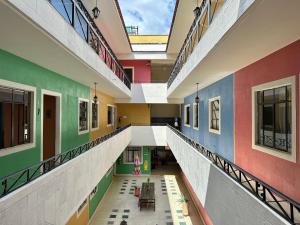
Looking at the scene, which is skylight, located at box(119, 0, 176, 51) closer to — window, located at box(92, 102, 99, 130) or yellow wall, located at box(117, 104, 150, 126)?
yellow wall, located at box(117, 104, 150, 126)

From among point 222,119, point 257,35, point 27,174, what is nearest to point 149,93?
point 222,119

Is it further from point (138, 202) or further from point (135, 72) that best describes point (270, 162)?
point (135, 72)

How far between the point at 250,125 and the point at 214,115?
3.61m

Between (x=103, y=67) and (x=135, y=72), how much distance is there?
35.9 feet

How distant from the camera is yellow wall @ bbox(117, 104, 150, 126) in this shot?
68.3ft

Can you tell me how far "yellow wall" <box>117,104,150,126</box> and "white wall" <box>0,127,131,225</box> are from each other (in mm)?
13590

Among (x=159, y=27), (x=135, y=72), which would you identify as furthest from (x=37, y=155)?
(x=159, y=27)

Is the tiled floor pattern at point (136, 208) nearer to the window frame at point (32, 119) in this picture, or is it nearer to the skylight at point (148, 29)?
the window frame at point (32, 119)

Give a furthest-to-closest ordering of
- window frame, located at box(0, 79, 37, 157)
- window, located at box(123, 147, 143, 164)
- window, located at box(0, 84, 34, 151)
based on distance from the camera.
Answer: window, located at box(123, 147, 143, 164) < window, located at box(0, 84, 34, 151) < window frame, located at box(0, 79, 37, 157)

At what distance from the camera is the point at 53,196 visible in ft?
13.9

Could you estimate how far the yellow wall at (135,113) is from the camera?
68.3 feet

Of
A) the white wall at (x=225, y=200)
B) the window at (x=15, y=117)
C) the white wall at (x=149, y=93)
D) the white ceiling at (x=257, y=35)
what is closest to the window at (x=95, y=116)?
the white wall at (x=149, y=93)

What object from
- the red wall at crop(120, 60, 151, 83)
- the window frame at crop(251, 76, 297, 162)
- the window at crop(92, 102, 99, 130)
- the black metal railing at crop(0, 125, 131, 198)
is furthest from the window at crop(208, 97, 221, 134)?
the red wall at crop(120, 60, 151, 83)

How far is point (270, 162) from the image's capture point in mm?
5547
